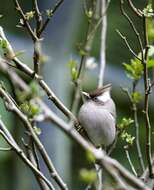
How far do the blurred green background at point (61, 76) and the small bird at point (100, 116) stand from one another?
163 cm

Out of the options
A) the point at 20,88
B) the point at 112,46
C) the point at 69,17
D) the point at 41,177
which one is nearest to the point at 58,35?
the point at 69,17

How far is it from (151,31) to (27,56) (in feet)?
10.2

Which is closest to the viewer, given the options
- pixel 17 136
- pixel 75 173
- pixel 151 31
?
pixel 151 31

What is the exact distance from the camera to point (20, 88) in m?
1.21

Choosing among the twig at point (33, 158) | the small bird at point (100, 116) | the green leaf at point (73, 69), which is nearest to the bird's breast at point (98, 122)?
the small bird at point (100, 116)

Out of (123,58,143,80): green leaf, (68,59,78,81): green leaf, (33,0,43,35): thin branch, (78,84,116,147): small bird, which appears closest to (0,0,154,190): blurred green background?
(78,84,116,147): small bird

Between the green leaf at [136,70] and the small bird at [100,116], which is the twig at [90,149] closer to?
the green leaf at [136,70]

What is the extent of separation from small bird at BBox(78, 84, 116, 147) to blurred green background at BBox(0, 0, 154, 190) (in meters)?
1.63

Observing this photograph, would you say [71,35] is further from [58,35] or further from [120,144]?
[120,144]

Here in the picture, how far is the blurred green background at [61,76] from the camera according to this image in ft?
15.2

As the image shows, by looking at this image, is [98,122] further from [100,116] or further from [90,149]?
[90,149]

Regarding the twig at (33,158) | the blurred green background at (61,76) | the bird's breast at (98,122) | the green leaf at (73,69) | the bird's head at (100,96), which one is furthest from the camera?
the blurred green background at (61,76)

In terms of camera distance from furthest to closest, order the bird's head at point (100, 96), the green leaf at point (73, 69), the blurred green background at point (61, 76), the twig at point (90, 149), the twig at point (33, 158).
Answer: the blurred green background at point (61, 76)
the bird's head at point (100, 96)
the twig at point (33, 158)
the green leaf at point (73, 69)
the twig at point (90, 149)

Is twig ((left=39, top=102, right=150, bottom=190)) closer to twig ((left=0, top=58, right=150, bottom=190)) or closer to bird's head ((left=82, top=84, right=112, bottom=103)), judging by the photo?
twig ((left=0, top=58, right=150, bottom=190))
